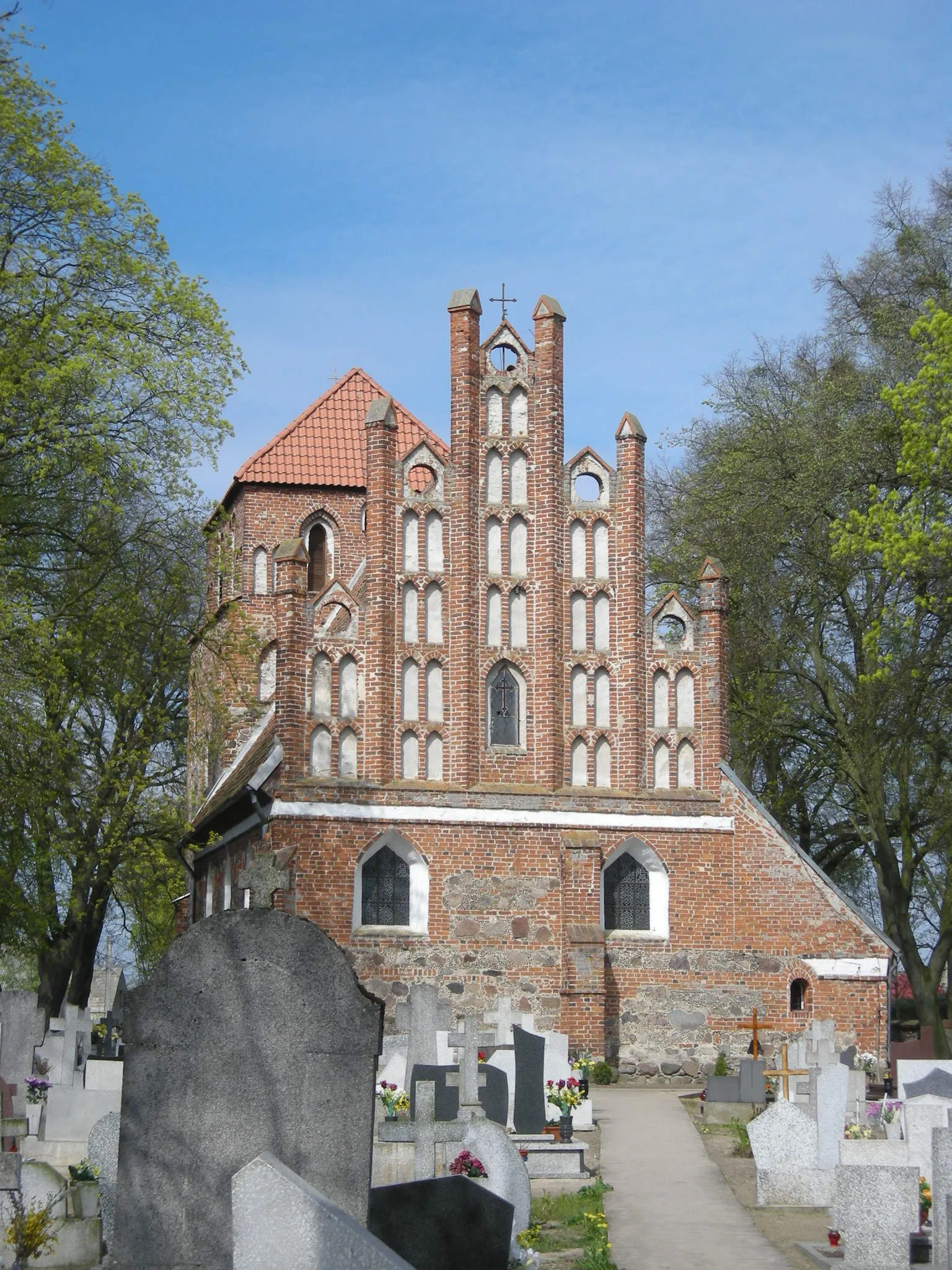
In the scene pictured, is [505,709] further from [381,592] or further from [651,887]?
[651,887]

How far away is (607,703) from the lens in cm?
2338

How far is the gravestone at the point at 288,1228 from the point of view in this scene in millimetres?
4543

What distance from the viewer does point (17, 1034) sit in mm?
15094

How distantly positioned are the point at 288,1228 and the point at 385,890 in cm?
1785

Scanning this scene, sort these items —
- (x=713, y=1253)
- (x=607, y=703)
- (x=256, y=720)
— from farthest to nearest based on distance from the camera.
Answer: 1. (x=256, y=720)
2. (x=607, y=703)
3. (x=713, y=1253)

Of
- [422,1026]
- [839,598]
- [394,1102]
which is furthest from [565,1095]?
[839,598]

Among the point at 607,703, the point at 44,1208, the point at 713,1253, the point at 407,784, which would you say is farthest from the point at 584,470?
the point at 44,1208

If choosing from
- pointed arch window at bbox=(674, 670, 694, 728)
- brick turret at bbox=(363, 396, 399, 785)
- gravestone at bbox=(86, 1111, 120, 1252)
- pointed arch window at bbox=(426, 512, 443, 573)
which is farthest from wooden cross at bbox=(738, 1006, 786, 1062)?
gravestone at bbox=(86, 1111, 120, 1252)

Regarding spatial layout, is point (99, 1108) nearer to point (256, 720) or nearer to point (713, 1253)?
point (713, 1253)

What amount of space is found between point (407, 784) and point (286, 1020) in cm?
1540

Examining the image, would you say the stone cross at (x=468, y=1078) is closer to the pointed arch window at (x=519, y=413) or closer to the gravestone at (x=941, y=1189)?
the gravestone at (x=941, y=1189)

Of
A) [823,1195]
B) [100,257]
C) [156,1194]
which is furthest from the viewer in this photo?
[100,257]

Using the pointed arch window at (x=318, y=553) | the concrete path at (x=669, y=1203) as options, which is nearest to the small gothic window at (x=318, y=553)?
the pointed arch window at (x=318, y=553)

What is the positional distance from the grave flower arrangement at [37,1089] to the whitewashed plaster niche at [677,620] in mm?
11155
